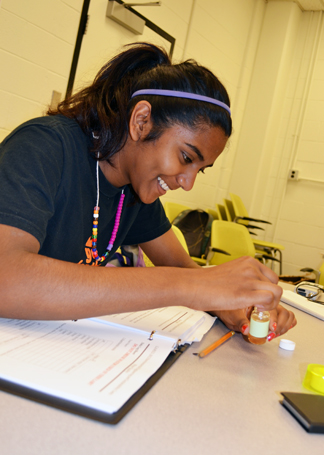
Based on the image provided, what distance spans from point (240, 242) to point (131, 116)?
9.85ft

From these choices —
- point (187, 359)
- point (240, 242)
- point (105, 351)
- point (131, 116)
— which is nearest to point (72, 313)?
point (105, 351)

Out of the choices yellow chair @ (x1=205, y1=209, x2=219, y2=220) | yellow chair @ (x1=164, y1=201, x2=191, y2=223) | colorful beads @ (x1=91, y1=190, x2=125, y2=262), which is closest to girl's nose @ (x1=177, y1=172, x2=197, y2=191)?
colorful beads @ (x1=91, y1=190, x2=125, y2=262)

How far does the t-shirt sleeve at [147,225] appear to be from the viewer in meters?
1.32

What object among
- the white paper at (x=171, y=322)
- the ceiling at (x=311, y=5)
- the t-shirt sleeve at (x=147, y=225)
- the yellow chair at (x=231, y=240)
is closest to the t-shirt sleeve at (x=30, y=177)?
the white paper at (x=171, y=322)

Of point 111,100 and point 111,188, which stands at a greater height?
point 111,100

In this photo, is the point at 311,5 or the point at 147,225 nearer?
the point at 147,225

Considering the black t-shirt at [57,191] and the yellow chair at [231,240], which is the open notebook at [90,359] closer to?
the black t-shirt at [57,191]

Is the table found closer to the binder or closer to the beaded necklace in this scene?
the binder

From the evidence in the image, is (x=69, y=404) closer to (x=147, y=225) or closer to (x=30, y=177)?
(x=30, y=177)

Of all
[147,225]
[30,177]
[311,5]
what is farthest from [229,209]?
[30,177]

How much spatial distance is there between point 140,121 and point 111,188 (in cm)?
20

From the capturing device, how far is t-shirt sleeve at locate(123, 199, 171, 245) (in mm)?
1319

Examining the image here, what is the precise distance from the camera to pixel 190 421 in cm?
51

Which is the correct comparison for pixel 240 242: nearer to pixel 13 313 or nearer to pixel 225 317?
pixel 225 317
